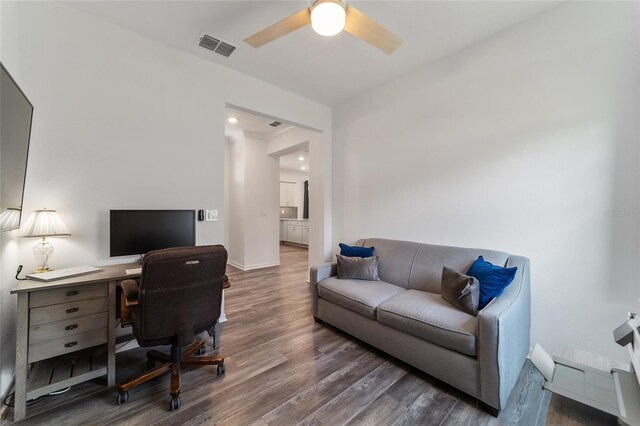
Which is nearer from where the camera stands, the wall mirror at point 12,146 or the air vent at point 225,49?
the wall mirror at point 12,146

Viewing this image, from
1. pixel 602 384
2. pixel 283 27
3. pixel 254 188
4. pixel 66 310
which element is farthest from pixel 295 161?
pixel 602 384

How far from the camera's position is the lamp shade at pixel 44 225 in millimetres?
1774

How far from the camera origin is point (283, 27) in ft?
5.96

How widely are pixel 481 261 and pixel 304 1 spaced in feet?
8.72

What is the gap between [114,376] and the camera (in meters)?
1.79

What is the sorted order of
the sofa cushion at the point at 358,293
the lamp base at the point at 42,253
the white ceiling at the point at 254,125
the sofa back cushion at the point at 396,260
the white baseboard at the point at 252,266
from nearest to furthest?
the lamp base at the point at 42,253 → the sofa cushion at the point at 358,293 → the sofa back cushion at the point at 396,260 → the white ceiling at the point at 254,125 → the white baseboard at the point at 252,266

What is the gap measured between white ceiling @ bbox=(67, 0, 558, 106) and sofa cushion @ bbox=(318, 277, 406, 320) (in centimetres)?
249

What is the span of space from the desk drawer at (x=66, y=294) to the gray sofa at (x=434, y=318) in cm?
186

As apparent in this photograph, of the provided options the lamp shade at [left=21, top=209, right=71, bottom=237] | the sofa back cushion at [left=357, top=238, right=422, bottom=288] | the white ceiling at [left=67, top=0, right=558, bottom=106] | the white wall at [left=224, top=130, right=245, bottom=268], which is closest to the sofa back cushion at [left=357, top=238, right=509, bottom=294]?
the sofa back cushion at [left=357, top=238, right=422, bottom=288]

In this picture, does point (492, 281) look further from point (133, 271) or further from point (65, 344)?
point (65, 344)

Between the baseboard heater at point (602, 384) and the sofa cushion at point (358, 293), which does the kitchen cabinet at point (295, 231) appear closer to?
the sofa cushion at point (358, 293)

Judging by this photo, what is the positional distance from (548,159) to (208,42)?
3341mm

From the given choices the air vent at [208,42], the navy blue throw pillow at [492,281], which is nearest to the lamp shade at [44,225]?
the air vent at [208,42]

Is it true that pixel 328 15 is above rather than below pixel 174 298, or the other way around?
above
